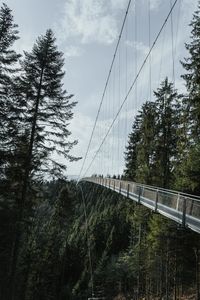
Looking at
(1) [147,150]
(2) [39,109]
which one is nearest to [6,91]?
(2) [39,109]

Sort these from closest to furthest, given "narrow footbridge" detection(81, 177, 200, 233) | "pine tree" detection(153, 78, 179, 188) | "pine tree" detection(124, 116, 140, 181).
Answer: "narrow footbridge" detection(81, 177, 200, 233), "pine tree" detection(153, 78, 179, 188), "pine tree" detection(124, 116, 140, 181)

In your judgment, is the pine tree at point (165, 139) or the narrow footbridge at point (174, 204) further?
the pine tree at point (165, 139)

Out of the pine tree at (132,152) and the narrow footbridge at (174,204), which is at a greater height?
the pine tree at (132,152)

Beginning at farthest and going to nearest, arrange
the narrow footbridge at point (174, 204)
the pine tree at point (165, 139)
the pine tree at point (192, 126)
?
the pine tree at point (165, 139)
the pine tree at point (192, 126)
the narrow footbridge at point (174, 204)

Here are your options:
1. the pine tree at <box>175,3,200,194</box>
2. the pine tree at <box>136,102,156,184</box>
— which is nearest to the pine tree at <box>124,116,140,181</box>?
the pine tree at <box>136,102,156,184</box>

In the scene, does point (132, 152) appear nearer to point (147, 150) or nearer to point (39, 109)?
point (147, 150)

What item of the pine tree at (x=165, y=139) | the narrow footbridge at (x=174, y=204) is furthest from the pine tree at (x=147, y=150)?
the narrow footbridge at (x=174, y=204)

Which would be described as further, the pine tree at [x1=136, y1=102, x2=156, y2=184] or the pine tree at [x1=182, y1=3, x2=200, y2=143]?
the pine tree at [x1=136, y1=102, x2=156, y2=184]

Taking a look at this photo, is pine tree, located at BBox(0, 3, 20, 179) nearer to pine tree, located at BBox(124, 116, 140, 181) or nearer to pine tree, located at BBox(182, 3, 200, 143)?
pine tree, located at BBox(182, 3, 200, 143)

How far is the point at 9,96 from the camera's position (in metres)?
21.5

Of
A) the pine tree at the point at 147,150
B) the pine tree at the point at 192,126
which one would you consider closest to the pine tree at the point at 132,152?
the pine tree at the point at 147,150

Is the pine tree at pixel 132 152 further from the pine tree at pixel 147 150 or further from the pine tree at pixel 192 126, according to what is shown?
the pine tree at pixel 192 126

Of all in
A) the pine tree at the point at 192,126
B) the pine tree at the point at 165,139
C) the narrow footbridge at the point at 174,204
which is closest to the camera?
the narrow footbridge at the point at 174,204

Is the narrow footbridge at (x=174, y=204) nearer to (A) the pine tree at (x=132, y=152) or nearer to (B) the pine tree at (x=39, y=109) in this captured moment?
(B) the pine tree at (x=39, y=109)
